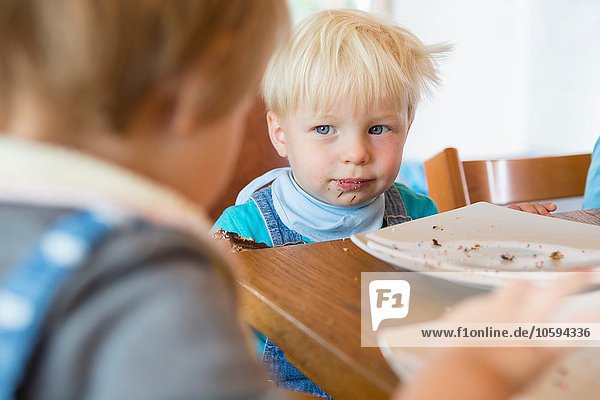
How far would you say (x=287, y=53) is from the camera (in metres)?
1.21

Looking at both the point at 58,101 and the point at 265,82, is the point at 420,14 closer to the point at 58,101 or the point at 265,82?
the point at 265,82

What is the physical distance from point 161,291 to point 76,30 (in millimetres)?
134

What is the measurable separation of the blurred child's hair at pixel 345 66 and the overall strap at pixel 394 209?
0.20 m

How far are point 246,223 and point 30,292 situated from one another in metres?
0.90

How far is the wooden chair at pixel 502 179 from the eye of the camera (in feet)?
4.39

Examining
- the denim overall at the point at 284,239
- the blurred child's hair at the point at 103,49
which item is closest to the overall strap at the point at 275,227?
the denim overall at the point at 284,239

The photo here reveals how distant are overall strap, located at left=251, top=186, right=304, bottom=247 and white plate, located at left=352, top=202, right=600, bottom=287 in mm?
395

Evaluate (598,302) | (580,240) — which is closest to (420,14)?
(580,240)

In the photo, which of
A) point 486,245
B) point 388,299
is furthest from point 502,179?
point 388,299

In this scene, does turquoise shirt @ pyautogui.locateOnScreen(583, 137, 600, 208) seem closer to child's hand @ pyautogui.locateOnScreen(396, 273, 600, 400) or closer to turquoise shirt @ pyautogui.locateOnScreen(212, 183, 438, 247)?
turquoise shirt @ pyautogui.locateOnScreen(212, 183, 438, 247)

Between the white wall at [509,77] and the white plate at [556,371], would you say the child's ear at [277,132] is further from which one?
the white wall at [509,77]

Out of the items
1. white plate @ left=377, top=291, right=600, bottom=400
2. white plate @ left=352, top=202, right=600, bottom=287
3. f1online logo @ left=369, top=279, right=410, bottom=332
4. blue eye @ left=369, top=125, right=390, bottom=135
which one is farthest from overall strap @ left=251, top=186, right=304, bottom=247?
white plate @ left=377, top=291, right=600, bottom=400

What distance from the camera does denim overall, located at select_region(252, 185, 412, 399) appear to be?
3.49 ft

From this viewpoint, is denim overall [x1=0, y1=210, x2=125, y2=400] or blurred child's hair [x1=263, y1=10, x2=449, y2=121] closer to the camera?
denim overall [x1=0, y1=210, x2=125, y2=400]
